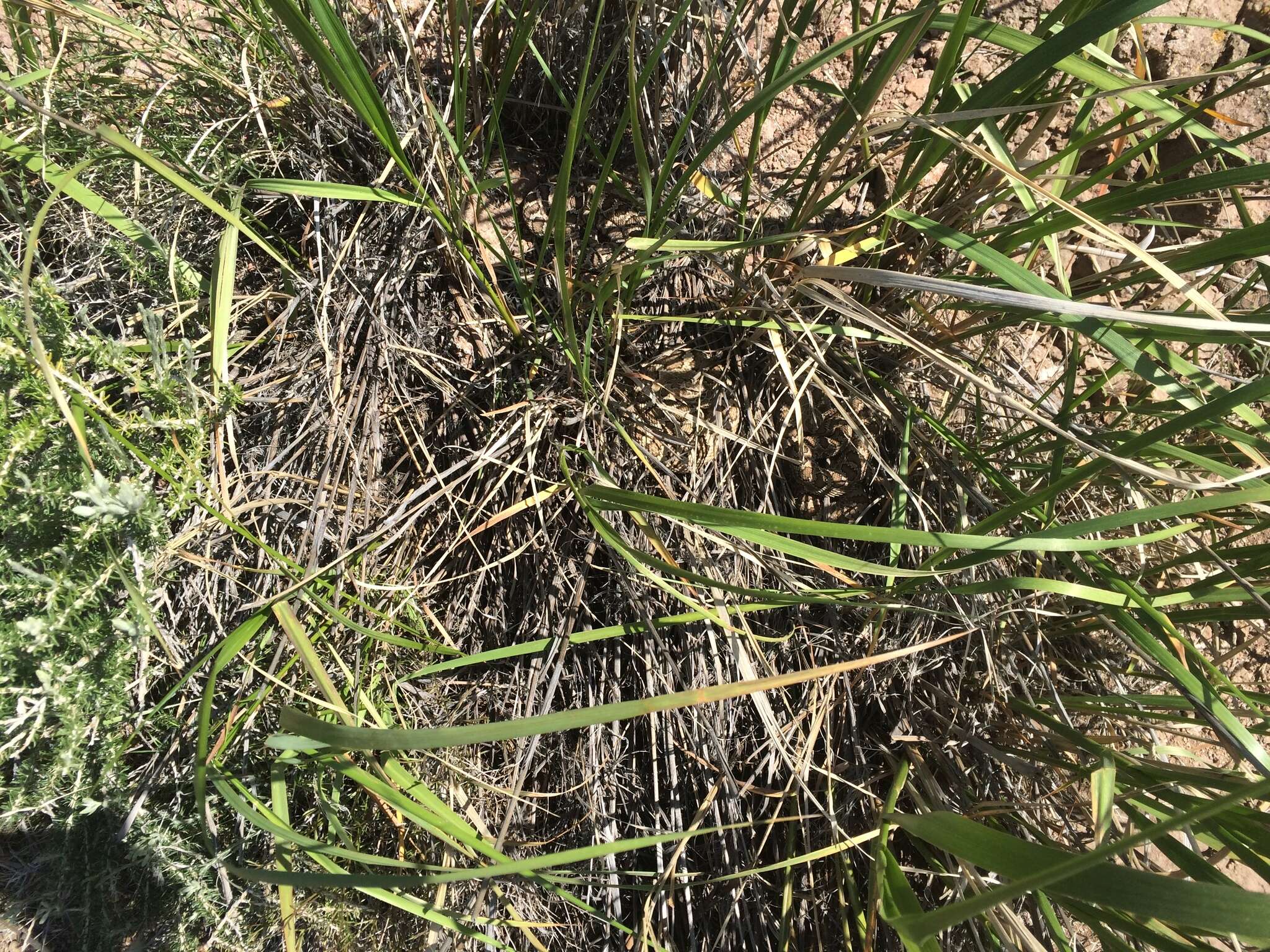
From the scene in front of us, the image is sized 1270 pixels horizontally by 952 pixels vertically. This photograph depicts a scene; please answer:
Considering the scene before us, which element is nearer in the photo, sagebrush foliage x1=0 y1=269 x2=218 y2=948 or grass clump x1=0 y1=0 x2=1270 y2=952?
sagebrush foliage x1=0 y1=269 x2=218 y2=948

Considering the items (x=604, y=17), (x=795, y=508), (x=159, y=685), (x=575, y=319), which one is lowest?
(x=159, y=685)

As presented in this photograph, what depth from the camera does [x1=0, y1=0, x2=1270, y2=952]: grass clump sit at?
888 mm

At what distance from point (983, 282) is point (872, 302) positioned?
0.49ft

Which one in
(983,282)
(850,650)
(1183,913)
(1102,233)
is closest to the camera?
(1183,913)

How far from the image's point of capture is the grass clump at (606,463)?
2.91 feet

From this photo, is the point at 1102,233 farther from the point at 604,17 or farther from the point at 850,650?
the point at 604,17

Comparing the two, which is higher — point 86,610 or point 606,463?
point 606,463

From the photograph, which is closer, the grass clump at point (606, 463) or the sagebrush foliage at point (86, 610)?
the sagebrush foliage at point (86, 610)

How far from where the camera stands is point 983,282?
0.94m

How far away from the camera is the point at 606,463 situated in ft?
3.34

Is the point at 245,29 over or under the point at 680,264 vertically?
over

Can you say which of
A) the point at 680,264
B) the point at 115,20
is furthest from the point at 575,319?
the point at 115,20

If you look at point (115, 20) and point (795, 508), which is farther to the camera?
point (795, 508)

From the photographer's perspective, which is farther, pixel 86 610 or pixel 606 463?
pixel 606 463
